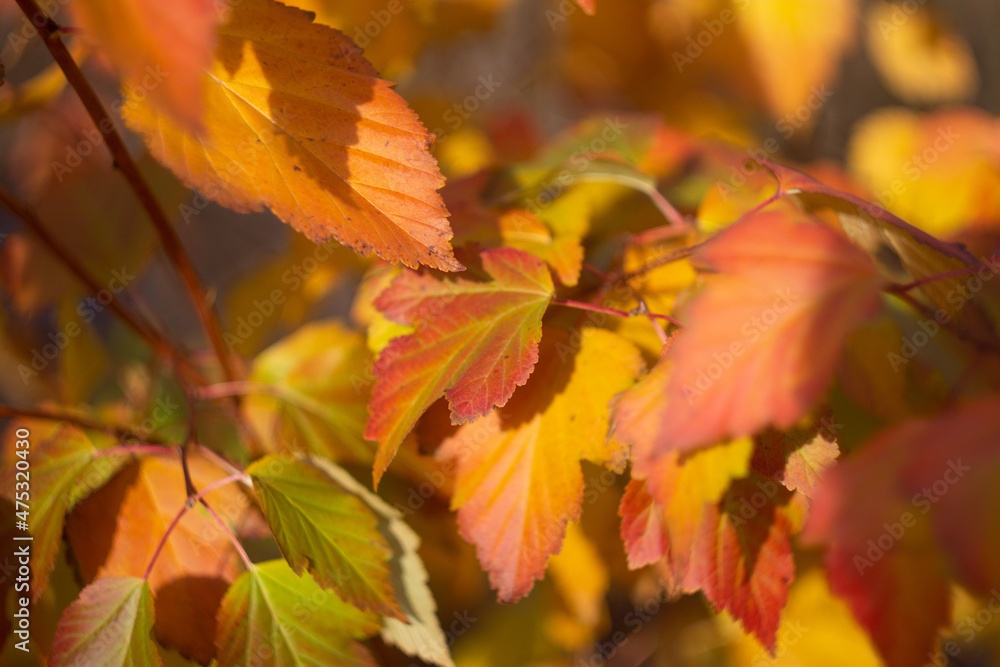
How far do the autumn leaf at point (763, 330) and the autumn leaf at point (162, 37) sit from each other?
264mm

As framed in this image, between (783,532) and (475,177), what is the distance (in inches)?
16.5

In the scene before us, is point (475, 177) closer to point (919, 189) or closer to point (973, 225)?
point (973, 225)

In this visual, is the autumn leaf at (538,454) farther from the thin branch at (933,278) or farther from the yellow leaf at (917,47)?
the yellow leaf at (917,47)

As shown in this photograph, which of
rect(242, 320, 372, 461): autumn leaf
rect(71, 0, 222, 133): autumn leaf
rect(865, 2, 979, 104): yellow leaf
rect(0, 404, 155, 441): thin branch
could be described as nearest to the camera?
rect(71, 0, 222, 133): autumn leaf

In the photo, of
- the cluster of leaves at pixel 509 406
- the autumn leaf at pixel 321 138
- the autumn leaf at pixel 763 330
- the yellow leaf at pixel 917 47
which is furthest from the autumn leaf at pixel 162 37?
the yellow leaf at pixel 917 47

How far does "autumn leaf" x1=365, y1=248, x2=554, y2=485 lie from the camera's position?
41 cm

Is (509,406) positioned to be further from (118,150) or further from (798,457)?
(118,150)

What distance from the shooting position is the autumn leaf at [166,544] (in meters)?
0.50

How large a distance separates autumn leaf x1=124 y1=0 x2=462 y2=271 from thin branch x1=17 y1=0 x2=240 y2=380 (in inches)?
4.1

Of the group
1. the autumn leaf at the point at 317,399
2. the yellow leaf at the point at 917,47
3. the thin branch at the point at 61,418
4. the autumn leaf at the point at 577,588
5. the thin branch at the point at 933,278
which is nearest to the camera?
the thin branch at the point at 933,278

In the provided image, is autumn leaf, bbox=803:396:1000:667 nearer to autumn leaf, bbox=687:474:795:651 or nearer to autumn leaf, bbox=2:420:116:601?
autumn leaf, bbox=687:474:795:651

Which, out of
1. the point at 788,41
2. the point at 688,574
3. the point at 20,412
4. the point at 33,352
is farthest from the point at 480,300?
the point at 788,41

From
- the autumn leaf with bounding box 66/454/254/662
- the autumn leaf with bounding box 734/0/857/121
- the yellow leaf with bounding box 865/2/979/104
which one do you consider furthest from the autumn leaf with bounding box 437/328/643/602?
the yellow leaf with bounding box 865/2/979/104

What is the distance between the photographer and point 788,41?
103 cm
